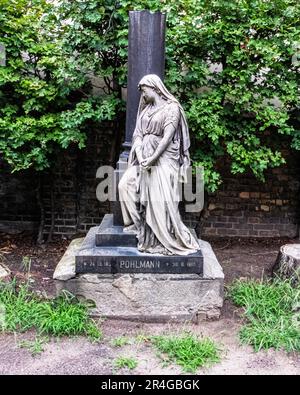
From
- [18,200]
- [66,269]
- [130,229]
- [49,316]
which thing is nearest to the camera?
[49,316]

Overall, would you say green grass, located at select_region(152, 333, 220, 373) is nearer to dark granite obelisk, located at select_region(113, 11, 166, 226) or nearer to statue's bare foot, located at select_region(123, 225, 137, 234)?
statue's bare foot, located at select_region(123, 225, 137, 234)

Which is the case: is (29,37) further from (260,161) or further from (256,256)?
(256,256)

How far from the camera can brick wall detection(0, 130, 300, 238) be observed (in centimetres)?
733

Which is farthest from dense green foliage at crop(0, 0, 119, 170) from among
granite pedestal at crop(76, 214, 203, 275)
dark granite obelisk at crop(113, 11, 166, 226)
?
granite pedestal at crop(76, 214, 203, 275)

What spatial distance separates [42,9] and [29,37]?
429 mm

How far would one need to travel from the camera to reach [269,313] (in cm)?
431

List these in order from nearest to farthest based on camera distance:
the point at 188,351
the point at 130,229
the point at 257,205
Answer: the point at 188,351
the point at 130,229
the point at 257,205

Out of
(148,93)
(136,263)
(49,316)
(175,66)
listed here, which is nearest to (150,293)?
(136,263)

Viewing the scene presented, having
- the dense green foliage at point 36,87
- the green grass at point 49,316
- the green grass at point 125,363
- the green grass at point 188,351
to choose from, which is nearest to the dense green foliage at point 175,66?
the dense green foliage at point 36,87

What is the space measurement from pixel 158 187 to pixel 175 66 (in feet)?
7.86

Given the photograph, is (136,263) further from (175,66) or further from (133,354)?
(175,66)

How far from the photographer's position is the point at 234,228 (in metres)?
7.64

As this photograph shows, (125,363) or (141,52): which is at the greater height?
(141,52)

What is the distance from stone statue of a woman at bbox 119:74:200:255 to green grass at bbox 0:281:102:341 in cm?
88
